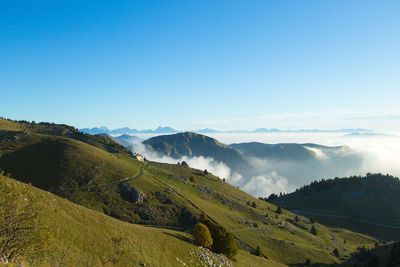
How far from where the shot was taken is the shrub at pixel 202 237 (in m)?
60.8

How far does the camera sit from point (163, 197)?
11800cm

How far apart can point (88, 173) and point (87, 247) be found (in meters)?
91.9

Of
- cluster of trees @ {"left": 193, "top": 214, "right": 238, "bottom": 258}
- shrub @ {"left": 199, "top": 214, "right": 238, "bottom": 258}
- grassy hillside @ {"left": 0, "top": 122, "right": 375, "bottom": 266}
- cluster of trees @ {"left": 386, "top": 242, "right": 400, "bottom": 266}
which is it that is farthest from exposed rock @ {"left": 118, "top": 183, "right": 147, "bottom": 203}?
cluster of trees @ {"left": 386, "top": 242, "right": 400, "bottom": 266}

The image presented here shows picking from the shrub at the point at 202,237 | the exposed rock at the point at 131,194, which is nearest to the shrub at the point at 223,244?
the shrub at the point at 202,237

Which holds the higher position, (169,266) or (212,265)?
(169,266)

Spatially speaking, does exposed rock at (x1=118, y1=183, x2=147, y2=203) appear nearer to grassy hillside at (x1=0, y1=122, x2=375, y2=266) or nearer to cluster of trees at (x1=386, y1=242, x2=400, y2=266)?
grassy hillside at (x1=0, y1=122, x2=375, y2=266)

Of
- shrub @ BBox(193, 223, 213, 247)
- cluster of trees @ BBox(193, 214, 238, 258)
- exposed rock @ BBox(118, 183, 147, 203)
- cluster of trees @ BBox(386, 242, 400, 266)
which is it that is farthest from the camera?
exposed rock @ BBox(118, 183, 147, 203)

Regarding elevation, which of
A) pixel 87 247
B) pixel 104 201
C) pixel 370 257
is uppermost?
pixel 87 247

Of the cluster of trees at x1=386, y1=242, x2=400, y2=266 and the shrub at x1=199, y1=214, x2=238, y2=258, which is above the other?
the shrub at x1=199, y1=214, x2=238, y2=258

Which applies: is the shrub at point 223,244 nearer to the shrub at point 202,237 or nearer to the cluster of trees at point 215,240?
the cluster of trees at point 215,240

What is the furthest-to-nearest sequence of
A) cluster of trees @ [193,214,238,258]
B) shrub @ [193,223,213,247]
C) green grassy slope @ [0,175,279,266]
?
1. cluster of trees @ [193,214,238,258]
2. shrub @ [193,223,213,247]
3. green grassy slope @ [0,175,279,266]

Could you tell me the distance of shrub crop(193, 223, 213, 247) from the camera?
200 ft

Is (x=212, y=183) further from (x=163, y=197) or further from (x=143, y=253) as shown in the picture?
(x=143, y=253)

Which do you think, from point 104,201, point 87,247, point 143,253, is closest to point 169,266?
point 143,253
